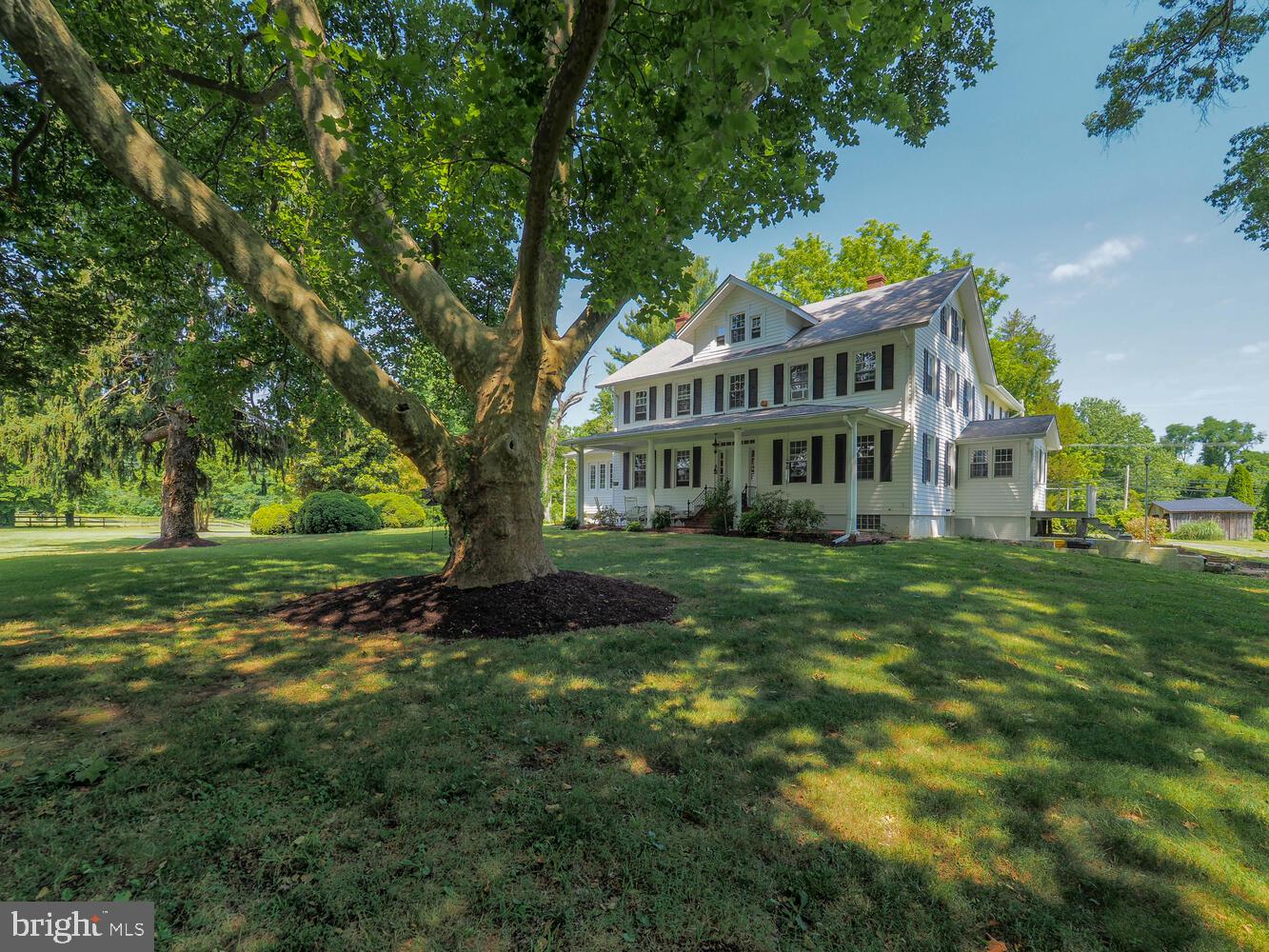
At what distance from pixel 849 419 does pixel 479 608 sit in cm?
1195

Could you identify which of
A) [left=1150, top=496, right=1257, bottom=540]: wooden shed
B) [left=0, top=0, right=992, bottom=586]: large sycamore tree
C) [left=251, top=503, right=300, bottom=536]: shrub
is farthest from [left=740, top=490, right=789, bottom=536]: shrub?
[left=1150, top=496, right=1257, bottom=540]: wooden shed

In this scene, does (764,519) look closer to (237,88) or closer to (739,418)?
(739,418)

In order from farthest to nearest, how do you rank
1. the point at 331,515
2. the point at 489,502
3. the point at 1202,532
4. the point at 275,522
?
the point at 1202,532
the point at 275,522
the point at 331,515
the point at 489,502

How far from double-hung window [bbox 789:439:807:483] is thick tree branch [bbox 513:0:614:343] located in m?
14.2

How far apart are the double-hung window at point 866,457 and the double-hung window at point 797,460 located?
170 centimetres

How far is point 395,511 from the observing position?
24.4 metres

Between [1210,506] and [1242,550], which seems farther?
[1210,506]

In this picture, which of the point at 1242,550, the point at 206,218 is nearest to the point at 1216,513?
the point at 1242,550

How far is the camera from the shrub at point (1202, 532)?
95.8ft

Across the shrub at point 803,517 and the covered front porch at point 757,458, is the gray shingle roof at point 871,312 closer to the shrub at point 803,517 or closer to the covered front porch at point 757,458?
the covered front porch at point 757,458

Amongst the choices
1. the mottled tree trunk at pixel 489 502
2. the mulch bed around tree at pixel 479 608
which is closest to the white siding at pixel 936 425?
the mulch bed around tree at pixel 479 608

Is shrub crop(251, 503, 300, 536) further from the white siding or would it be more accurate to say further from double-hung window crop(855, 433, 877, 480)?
the white siding

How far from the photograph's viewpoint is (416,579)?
21.7 ft

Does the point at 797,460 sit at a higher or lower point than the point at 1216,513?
higher
